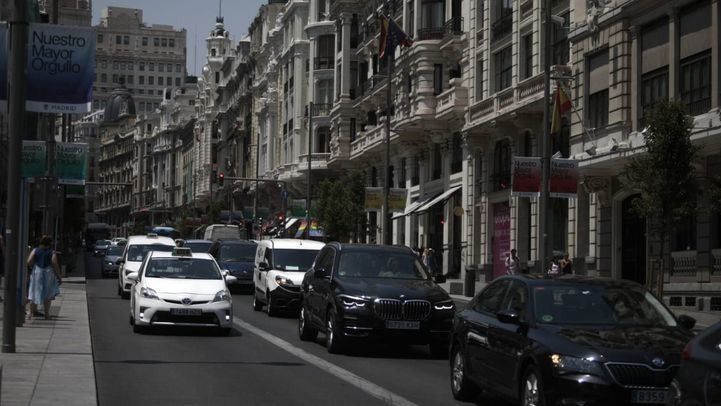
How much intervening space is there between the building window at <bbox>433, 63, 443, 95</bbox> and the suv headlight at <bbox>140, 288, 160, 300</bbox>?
114ft

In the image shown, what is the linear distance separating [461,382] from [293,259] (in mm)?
16409

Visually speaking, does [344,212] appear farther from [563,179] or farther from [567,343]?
[567,343]

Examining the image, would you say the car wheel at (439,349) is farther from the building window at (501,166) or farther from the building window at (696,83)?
the building window at (501,166)

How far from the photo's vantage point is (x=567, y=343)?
10.8m

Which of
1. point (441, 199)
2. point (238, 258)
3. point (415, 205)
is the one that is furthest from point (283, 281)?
point (415, 205)

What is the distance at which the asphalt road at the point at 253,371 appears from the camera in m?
13.3

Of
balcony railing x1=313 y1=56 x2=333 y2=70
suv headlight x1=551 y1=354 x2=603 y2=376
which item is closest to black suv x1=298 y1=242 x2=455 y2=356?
suv headlight x1=551 y1=354 x2=603 y2=376

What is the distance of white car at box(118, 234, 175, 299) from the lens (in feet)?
112

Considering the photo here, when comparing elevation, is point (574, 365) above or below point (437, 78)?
below

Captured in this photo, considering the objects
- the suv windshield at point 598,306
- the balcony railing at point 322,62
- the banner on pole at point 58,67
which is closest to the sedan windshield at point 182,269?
the banner on pole at point 58,67

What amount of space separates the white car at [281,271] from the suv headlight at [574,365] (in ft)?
57.2

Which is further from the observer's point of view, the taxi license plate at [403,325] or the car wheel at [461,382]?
the taxi license plate at [403,325]

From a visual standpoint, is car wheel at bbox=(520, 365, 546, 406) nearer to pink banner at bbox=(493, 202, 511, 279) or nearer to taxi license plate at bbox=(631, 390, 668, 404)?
taxi license plate at bbox=(631, 390, 668, 404)

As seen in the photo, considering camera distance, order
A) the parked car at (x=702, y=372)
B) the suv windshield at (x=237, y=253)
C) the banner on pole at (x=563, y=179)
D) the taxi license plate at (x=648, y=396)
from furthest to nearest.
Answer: the suv windshield at (x=237, y=253) → the banner on pole at (x=563, y=179) → the taxi license plate at (x=648, y=396) → the parked car at (x=702, y=372)
